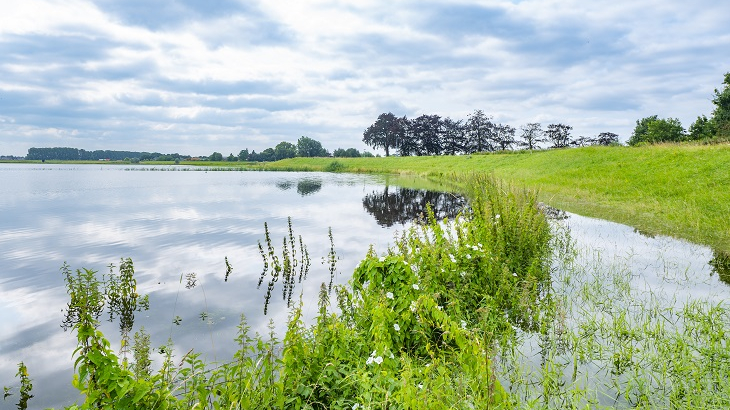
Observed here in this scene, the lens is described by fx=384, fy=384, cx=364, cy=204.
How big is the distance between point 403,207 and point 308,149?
430ft

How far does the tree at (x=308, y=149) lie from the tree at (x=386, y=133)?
2896 cm

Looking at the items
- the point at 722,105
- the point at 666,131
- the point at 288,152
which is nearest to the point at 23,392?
the point at 722,105

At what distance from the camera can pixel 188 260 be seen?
13.3 meters

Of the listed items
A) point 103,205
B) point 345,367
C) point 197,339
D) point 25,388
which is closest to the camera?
point 345,367

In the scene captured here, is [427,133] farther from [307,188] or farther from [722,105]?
[307,188]

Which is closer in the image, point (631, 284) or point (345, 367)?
point (345, 367)

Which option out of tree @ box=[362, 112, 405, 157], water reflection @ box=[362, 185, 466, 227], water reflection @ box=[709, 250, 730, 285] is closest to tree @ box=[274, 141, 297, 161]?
tree @ box=[362, 112, 405, 157]

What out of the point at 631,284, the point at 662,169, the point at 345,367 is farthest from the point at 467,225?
the point at 662,169

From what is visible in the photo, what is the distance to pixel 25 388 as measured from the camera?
580 centimetres

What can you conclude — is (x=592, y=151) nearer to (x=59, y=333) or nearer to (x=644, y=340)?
(x=644, y=340)

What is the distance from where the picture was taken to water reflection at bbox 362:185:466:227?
21734mm

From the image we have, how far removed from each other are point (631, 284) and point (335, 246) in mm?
9691

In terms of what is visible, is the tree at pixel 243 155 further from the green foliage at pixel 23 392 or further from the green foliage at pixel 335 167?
the green foliage at pixel 23 392

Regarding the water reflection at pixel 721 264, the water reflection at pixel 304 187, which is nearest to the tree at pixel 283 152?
the water reflection at pixel 304 187
